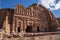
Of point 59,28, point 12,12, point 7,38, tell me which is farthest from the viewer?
point 59,28

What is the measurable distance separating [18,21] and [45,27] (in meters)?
1.51

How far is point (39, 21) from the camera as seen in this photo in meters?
7.63

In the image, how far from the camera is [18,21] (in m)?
6.93

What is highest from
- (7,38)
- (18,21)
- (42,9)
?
(42,9)

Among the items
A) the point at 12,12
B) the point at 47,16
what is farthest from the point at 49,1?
the point at 47,16

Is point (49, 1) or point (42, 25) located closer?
point (49, 1)

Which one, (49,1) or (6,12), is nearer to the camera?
(49,1)

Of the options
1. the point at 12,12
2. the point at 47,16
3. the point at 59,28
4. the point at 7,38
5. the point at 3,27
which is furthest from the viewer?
the point at 47,16

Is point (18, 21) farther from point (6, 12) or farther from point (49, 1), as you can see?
point (49, 1)

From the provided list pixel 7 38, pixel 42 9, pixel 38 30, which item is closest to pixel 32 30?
pixel 38 30

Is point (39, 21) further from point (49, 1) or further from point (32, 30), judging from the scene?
point (49, 1)

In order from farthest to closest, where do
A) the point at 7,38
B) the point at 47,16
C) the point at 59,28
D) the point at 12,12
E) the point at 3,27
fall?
1. the point at 47,16
2. the point at 59,28
3. the point at 12,12
4. the point at 3,27
5. the point at 7,38

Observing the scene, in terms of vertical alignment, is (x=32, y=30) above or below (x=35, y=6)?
below

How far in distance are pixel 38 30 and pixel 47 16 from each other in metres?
0.81
